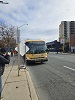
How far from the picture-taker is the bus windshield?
2458cm

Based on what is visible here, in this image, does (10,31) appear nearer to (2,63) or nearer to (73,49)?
(73,49)

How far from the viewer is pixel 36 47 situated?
81.0 ft

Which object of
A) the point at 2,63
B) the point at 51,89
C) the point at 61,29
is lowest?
the point at 51,89

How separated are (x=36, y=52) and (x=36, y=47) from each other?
581 mm

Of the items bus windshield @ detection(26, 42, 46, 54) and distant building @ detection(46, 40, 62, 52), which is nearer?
bus windshield @ detection(26, 42, 46, 54)

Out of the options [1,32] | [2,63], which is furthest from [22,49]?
[1,32]

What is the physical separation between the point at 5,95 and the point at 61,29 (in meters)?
168

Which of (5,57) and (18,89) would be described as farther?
(18,89)

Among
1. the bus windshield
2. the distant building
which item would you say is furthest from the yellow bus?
the distant building

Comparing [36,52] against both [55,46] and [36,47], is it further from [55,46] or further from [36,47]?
[55,46]

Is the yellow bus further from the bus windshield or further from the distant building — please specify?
the distant building

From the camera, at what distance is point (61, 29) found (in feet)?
569

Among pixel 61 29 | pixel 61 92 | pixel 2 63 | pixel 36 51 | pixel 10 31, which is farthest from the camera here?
pixel 61 29

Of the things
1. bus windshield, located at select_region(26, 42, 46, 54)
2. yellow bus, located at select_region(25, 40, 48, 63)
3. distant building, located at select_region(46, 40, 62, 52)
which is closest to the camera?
yellow bus, located at select_region(25, 40, 48, 63)
